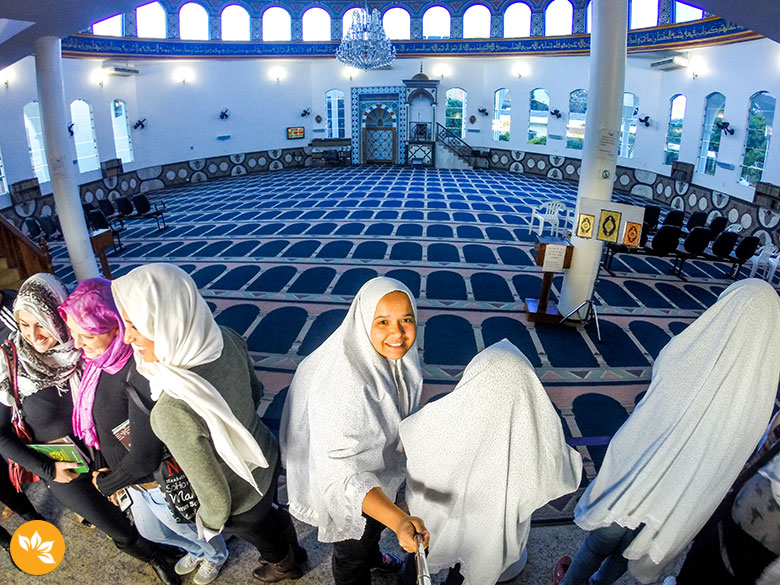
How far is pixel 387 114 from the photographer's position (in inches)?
653

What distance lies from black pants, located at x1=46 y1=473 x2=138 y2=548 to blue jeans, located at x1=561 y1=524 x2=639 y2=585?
173 cm

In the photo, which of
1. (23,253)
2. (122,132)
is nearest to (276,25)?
(122,132)

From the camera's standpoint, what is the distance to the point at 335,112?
17.0m

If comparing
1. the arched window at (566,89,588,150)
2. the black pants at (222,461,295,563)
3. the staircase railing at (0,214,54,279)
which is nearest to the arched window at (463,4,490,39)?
the arched window at (566,89,588,150)

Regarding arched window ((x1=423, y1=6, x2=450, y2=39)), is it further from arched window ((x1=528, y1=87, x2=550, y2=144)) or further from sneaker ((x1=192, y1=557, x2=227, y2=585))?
sneaker ((x1=192, y1=557, x2=227, y2=585))

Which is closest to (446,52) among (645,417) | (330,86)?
(330,86)

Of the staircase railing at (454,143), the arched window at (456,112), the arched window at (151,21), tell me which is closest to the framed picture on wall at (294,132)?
the arched window at (151,21)

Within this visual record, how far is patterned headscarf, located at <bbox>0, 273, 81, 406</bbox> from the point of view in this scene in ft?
5.49

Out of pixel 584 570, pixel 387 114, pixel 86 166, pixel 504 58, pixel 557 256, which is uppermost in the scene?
pixel 504 58

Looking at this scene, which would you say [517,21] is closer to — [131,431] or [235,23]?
[235,23]

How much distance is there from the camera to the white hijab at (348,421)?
4.46 feet

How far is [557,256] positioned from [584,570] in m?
3.39

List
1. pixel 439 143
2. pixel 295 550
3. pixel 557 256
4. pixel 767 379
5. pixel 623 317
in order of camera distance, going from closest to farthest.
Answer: pixel 767 379 → pixel 295 550 → pixel 557 256 → pixel 623 317 → pixel 439 143

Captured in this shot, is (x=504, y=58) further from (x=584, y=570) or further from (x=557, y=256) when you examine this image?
(x=584, y=570)
